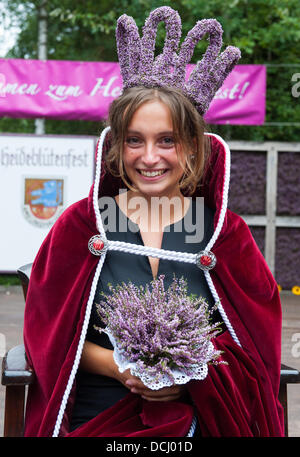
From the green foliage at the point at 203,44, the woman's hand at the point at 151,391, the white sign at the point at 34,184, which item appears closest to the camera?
the woman's hand at the point at 151,391

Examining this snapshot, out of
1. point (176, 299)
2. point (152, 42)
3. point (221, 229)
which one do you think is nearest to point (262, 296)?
point (221, 229)

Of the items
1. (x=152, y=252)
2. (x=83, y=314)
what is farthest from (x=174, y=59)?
(x=83, y=314)

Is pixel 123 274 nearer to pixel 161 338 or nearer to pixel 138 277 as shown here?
pixel 138 277

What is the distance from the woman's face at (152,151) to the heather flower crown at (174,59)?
5.6 inches

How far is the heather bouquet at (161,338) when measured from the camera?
160 cm

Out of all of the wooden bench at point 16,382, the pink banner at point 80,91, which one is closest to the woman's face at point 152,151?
the wooden bench at point 16,382

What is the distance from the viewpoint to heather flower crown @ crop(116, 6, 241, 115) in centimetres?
201

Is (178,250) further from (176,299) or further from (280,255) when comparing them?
(280,255)

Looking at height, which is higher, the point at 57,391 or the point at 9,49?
the point at 9,49

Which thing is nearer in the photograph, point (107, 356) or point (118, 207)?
point (107, 356)

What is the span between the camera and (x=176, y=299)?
1.67m

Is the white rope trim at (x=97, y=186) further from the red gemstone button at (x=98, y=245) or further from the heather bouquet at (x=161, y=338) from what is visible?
the heather bouquet at (x=161, y=338)

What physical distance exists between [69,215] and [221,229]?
48 centimetres

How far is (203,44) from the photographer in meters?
8.98
